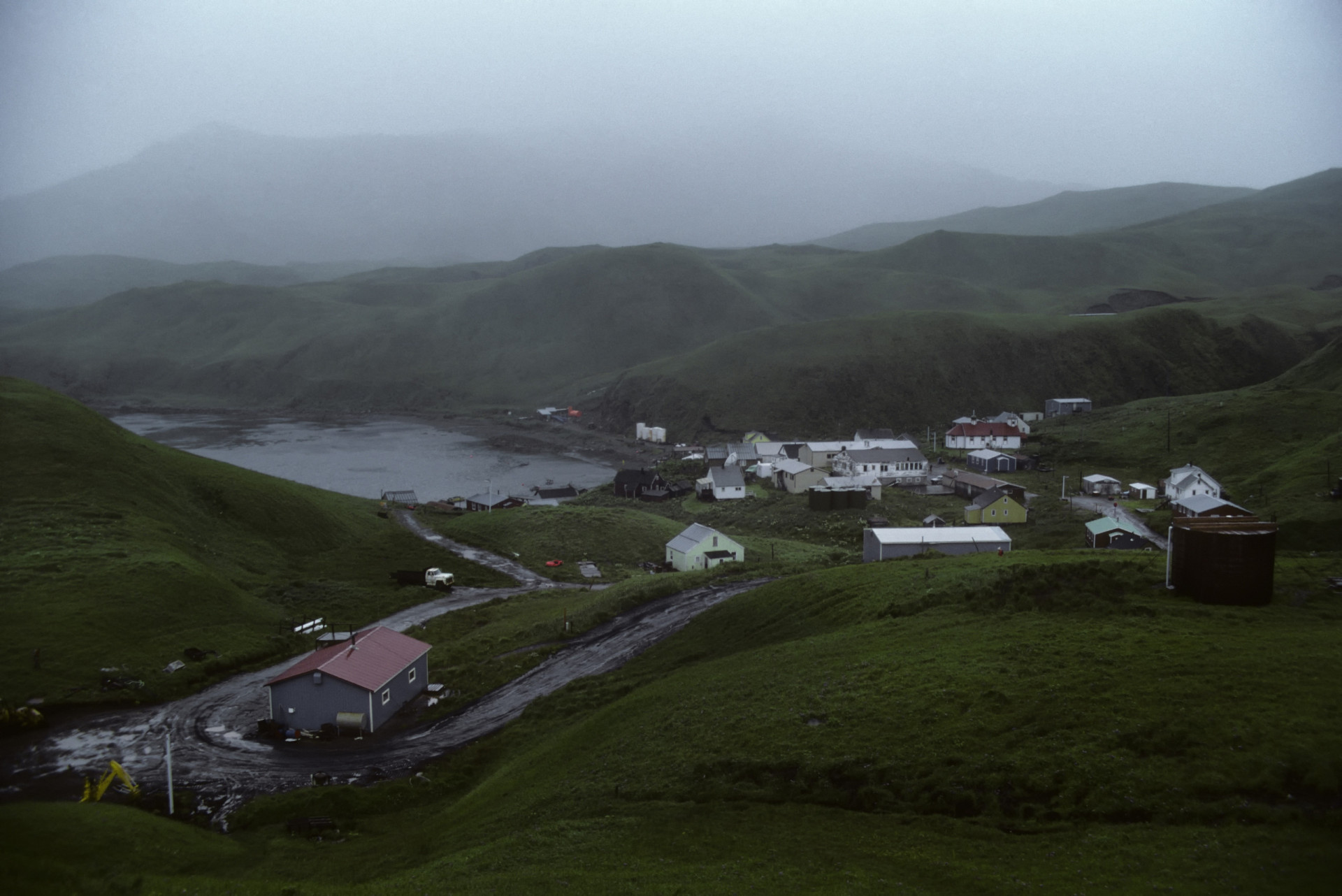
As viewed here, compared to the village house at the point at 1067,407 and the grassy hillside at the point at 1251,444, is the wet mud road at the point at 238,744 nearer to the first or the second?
the grassy hillside at the point at 1251,444

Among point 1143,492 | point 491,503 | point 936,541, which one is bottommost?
point 491,503

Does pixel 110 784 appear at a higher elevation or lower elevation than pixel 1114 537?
lower

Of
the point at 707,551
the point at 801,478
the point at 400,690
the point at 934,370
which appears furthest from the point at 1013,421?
the point at 400,690

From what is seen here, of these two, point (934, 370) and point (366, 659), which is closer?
point (366, 659)

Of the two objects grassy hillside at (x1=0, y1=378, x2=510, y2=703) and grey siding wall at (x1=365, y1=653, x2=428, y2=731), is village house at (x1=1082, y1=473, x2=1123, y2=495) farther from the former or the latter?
grey siding wall at (x1=365, y1=653, x2=428, y2=731)

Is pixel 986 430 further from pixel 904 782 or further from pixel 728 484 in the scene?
pixel 904 782

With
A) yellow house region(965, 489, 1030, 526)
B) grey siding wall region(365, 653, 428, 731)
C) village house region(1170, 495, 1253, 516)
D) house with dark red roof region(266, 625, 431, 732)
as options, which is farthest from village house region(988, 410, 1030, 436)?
house with dark red roof region(266, 625, 431, 732)
